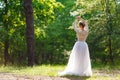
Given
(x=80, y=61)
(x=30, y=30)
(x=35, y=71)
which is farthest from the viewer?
(x=30, y=30)

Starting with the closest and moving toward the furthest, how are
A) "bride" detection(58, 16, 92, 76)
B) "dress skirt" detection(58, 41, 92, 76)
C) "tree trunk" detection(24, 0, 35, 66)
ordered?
1. "bride" detection(58, 16, 92, 76)
2. "dress skirt" detection(58, 41, 92, 76)
3. "tree trunk" detection(24, 0, 35, 66)

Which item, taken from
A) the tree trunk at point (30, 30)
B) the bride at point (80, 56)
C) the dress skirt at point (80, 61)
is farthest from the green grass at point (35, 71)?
the tree trunk at point (30, 30)

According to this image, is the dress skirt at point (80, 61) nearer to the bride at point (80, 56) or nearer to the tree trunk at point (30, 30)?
the bride at point (80, 56)

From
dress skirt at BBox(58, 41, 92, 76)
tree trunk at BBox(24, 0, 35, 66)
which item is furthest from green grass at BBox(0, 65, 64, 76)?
tree trunk at BBox(24, 0, 35, 66)

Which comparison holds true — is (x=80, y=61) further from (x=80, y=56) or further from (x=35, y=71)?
(x=35, y=71)

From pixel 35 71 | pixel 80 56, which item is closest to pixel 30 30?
pixel 35 71

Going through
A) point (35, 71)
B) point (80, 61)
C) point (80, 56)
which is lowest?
point (35, 71)

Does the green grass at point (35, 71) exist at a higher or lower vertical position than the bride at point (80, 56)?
lower

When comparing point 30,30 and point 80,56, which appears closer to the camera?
point 80,56

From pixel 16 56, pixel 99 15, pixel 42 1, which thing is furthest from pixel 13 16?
pixel 16 56

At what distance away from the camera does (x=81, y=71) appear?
44.8 ft

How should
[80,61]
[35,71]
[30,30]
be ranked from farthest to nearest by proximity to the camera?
[30,30] < [35,71] < [80,61]

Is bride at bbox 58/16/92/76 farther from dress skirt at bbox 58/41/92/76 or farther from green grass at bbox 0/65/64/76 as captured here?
green grass at bbox 0/65/64/76

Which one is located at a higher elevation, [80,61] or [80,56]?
[80,56]
